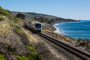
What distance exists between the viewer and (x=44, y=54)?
58.1ft

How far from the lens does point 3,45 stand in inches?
549

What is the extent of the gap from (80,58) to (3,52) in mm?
10855

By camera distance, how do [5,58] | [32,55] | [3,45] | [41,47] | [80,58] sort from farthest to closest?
[80,58] < [41,47] < [32,55] < [3,45] < [5,58]

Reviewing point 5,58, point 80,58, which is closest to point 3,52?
point 5,58

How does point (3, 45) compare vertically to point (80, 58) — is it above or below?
above

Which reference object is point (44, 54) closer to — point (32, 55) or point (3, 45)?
point (32, 55)

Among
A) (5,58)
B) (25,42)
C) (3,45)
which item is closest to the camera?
(5,58)

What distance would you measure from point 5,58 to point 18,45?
5.72ft

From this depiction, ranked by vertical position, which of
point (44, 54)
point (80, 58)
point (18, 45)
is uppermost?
point (18, 45)

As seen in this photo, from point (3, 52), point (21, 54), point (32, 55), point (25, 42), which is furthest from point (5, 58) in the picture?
point (25, 42)

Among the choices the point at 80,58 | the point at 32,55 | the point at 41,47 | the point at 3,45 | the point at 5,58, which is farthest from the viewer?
the point at 80,58

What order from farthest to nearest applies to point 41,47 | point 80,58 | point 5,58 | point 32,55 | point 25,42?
1. point 80,58
2. point 41,47
3. point 25,42
4. point 32,55
5. point 5,58

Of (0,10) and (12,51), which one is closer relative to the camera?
(12,51)

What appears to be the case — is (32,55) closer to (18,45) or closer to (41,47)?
(18,45)
